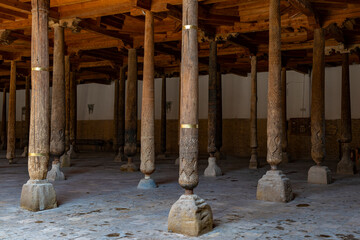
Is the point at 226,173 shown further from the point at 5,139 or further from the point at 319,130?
the point at 5,139

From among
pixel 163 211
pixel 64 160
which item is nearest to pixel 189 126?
pixel 163 211

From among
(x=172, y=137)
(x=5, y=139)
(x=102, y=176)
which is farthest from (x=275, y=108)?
(x=5, y=139)

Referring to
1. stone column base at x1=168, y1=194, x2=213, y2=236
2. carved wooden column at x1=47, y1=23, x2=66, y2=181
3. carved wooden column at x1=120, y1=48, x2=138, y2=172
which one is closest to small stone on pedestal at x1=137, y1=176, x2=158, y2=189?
carved wooden column at x1=47, y1=23, x2=66, y2=181

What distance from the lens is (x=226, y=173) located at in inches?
506

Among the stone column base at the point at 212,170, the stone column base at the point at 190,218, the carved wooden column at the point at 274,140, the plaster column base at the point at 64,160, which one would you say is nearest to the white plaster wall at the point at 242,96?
the stone column base at the point at 212,170

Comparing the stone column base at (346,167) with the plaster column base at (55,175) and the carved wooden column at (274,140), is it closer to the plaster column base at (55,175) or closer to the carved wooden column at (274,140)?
the carved wooden column at (274,140)

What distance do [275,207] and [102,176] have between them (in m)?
6.01

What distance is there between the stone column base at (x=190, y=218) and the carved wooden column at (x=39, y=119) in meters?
2.73

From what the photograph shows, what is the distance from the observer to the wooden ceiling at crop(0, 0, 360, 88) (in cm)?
1057

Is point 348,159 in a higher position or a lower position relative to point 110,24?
lower

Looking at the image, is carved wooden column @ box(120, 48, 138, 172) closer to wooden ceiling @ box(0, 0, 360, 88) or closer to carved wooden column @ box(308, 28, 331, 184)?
wooden ceiling @ box(0, 0, 360, 88)

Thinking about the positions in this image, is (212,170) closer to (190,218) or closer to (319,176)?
(319,176)

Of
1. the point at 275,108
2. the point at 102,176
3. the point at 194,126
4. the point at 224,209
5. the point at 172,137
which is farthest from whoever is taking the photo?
the point at 172,137

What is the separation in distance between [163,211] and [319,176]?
5423 millimetres
